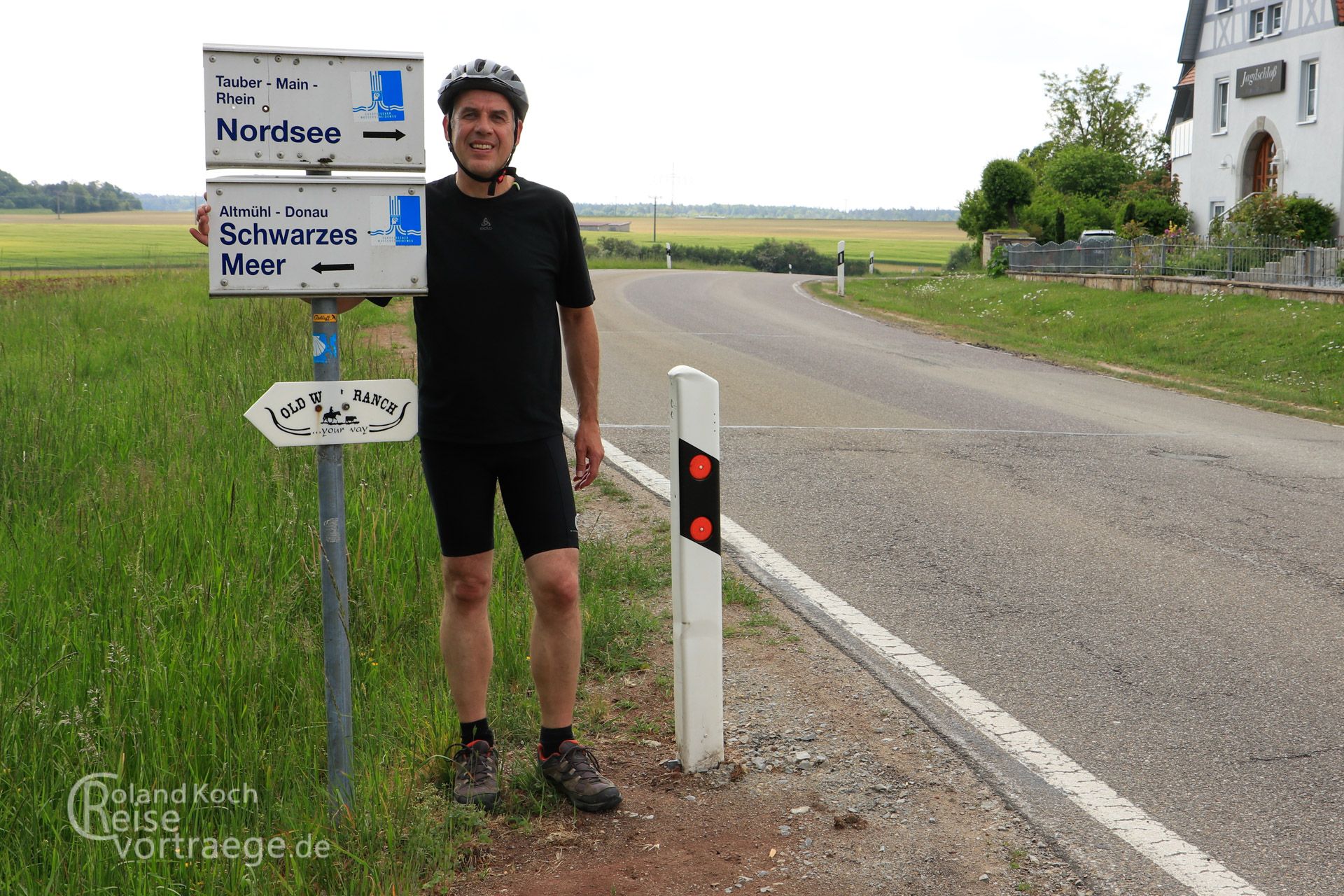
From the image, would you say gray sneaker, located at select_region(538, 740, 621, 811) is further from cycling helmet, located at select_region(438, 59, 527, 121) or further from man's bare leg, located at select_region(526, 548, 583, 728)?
cycling helmet, located at select_region(438, 59, 527, 121)

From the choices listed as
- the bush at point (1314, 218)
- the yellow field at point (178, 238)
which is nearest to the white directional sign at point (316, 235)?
the yellow field at point (178, 238)

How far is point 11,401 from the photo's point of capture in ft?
26.7

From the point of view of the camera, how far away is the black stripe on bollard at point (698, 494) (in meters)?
3.69

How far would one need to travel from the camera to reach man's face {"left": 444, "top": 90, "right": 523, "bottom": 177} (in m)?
3.35

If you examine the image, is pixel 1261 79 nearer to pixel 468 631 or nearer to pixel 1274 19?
pixel 1274 19

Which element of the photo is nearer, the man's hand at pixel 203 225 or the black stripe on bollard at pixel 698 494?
the man's hand at pixel 203 225

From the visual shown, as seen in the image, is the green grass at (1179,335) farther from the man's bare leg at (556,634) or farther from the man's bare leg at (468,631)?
the man's bare leg at (468,631)

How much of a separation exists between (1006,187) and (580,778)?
142 feet

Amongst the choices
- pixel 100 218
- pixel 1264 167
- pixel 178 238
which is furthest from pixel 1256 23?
pixel 100 218

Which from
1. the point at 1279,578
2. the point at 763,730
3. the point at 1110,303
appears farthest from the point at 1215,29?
the point at 763,730

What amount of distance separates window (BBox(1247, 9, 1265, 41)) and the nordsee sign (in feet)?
3.03

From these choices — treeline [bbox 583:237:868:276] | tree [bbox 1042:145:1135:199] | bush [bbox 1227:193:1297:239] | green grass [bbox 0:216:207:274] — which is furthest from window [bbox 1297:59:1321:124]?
treeline [bbox 583:237:868:276]

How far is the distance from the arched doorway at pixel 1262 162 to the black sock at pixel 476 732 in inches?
1304

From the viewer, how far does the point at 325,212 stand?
310 cm
